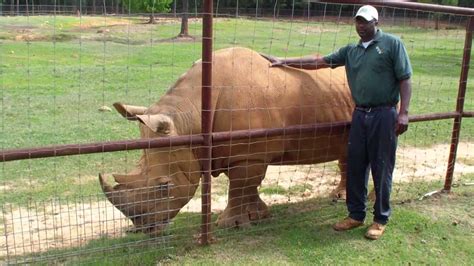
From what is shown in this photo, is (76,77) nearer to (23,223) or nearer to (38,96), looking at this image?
(38,96)

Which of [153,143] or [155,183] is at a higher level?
[153,143]

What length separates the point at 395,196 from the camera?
7043mm

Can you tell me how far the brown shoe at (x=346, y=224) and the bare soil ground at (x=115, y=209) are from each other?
1126 mm

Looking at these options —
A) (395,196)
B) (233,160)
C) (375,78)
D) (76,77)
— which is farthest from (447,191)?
(76,77)

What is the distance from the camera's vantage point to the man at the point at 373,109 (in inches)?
210

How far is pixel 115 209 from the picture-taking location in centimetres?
655

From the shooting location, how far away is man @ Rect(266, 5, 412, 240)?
17.5ft

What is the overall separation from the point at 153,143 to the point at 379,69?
215 cm

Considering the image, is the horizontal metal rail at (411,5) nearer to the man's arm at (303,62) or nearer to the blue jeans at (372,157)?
the man's arm at (303,62)

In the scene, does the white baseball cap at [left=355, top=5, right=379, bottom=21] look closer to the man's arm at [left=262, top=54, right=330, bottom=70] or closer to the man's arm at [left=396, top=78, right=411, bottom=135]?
the man's arm at [left=396, top=78, right=411, bottom=135]

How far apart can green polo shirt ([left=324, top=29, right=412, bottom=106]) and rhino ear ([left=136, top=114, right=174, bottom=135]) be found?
5.90 feet

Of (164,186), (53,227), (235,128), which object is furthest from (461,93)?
(53,227)

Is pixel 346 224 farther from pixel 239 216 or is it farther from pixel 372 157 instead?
pixel 239 216

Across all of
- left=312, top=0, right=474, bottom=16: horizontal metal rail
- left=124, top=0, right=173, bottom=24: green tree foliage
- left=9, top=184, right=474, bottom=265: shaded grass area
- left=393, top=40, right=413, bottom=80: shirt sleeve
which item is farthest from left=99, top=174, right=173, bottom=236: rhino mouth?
left=312, top=0, right=474, bottom=16: horizontal metal rail
